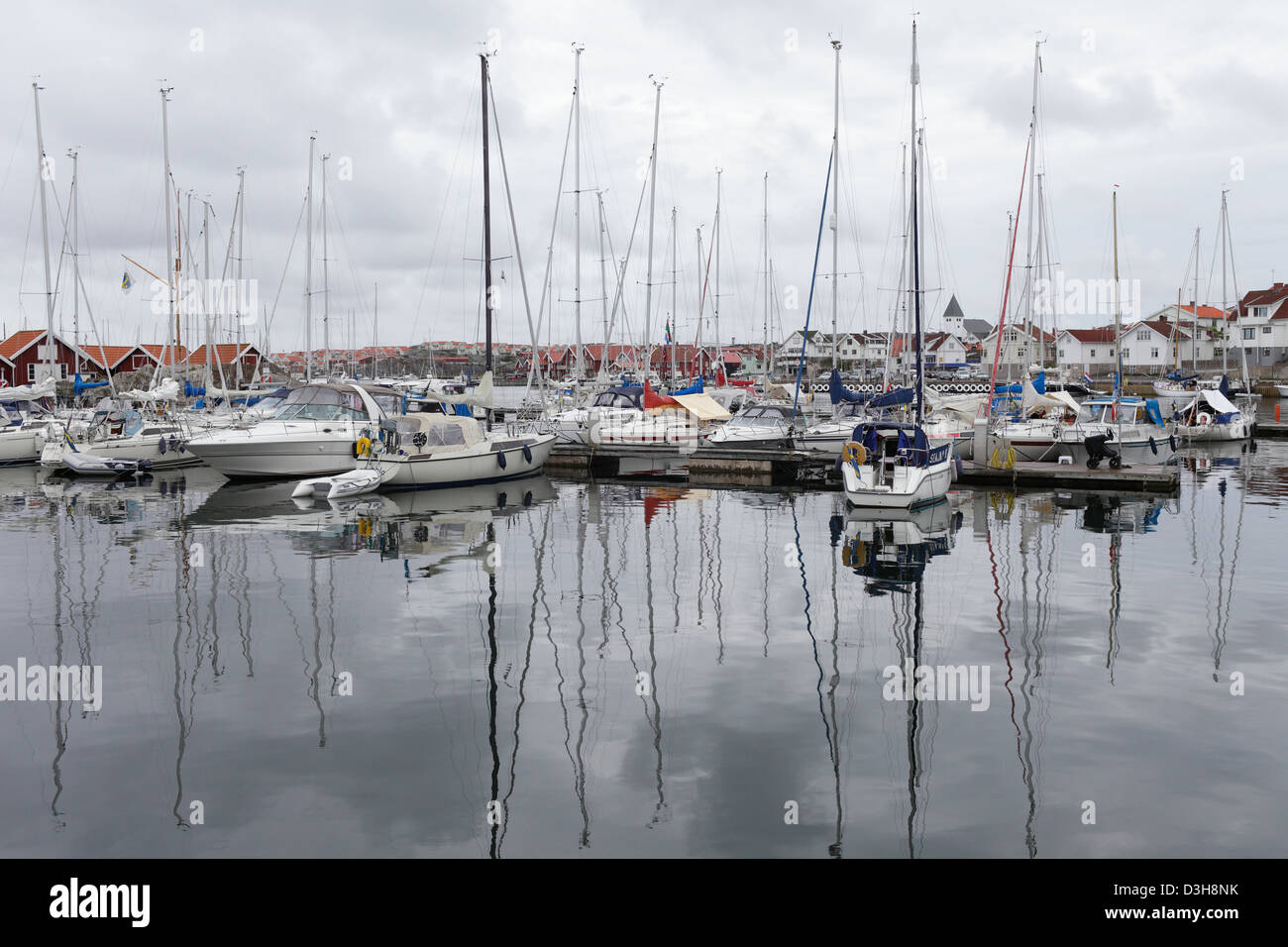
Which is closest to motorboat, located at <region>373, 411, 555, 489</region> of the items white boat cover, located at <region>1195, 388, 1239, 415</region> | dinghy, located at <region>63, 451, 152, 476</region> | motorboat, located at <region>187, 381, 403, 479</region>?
motorboat, located at <region>187, 381, 403, 479</region>

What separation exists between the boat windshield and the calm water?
10.0 m

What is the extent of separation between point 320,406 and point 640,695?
74.3 feet

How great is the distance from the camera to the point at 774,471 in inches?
1192

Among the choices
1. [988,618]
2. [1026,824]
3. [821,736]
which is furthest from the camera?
[988,618]

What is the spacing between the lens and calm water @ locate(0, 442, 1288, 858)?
7.52 meters

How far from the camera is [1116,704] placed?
10141 mm

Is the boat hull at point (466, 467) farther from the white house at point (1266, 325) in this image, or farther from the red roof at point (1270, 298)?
the red roof at point (1270, 298)

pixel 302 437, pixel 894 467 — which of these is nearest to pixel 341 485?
pixel 302 437

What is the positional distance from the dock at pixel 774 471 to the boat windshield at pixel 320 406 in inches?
249

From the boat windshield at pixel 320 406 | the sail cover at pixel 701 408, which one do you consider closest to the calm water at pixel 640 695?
the boat windshield at pixel 320 406

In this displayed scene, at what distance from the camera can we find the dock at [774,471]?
27.1 meters

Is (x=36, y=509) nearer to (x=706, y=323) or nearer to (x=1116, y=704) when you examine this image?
(x=1116, y=704)
